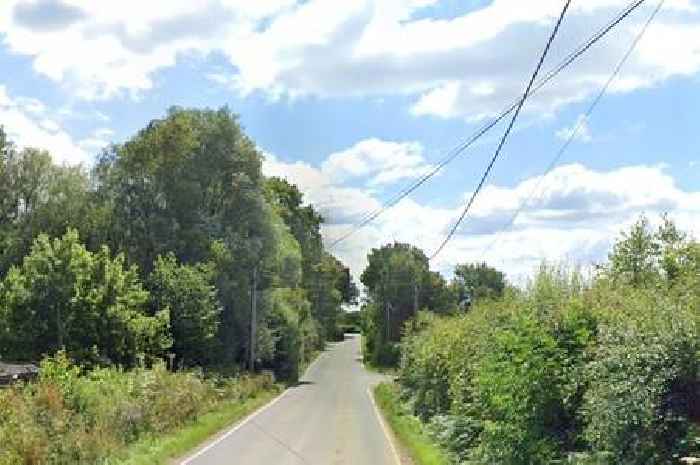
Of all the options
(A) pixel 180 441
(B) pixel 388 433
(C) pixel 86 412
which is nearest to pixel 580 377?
(C) pixel 86 412

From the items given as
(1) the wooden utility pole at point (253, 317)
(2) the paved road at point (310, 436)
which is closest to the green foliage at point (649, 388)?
(2) the paved road at point (310, 436)

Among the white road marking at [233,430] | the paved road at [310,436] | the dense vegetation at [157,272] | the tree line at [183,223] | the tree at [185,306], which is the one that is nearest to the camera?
the paved road at [310,436]

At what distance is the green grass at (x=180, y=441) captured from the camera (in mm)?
22438

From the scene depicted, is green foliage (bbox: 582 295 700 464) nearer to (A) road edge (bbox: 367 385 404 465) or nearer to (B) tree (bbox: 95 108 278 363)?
(A) road edge (bbox: 367 385 404 465)

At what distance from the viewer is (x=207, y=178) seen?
207 ft

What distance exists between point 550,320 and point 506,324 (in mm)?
4089

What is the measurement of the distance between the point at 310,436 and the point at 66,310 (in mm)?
15732

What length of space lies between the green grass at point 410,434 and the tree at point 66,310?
12292 millimetres

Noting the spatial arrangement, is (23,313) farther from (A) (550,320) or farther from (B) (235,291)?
(A) (550,320)

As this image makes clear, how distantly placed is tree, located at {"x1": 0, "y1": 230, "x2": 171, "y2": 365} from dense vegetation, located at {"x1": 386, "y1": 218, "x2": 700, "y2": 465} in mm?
21160

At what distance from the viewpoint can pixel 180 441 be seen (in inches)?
1045

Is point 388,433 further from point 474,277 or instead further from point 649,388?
point 474,277

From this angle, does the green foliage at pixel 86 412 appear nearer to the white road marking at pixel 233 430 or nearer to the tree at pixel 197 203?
the white road marking at pixel 233 430

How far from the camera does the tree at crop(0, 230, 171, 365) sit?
4028 cm
